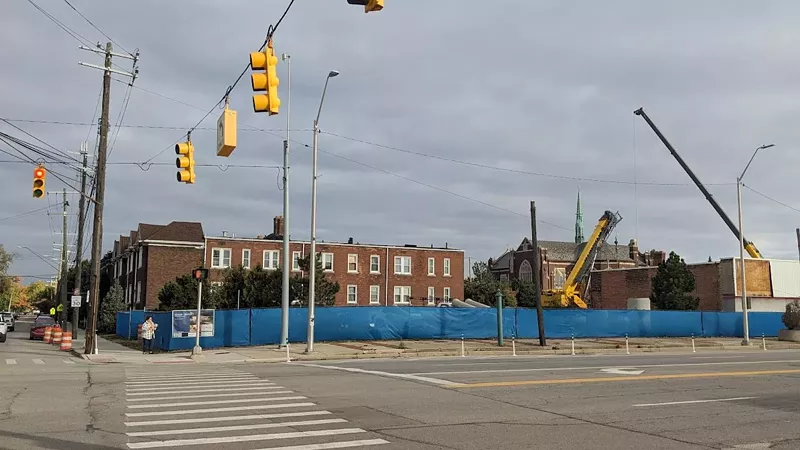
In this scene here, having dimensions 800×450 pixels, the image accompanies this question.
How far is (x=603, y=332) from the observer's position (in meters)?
39.9

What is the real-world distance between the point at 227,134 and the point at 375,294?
5247cm

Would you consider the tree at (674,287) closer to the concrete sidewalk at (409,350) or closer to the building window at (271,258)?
the concrete sidewalk at (409,350)

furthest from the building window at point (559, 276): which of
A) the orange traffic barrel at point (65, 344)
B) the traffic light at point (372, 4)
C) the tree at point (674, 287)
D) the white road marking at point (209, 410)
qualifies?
the traffic light at point (372, 4)

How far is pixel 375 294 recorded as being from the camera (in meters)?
65.6

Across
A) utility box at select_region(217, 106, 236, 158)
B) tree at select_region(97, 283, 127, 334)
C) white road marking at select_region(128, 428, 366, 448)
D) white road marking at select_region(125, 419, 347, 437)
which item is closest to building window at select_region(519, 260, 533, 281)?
tree at select_region(97, 283, 127, 334)

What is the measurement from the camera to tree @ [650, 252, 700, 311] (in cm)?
6034

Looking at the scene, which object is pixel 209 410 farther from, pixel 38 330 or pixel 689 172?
pixel 689 172

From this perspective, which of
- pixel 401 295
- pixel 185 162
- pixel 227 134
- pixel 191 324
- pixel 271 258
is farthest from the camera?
pixel 401 295

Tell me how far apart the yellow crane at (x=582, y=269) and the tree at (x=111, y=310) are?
3686cm

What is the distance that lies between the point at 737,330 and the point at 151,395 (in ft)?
138

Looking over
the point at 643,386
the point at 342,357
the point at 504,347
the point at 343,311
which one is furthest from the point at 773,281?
the point at 643,386

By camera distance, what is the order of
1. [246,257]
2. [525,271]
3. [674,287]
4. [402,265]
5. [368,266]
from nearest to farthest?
[674,287], [246,257], [368,266], [402,265], [525,271]

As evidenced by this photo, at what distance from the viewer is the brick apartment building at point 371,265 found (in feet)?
202

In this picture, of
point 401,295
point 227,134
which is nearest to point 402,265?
point 401,295
